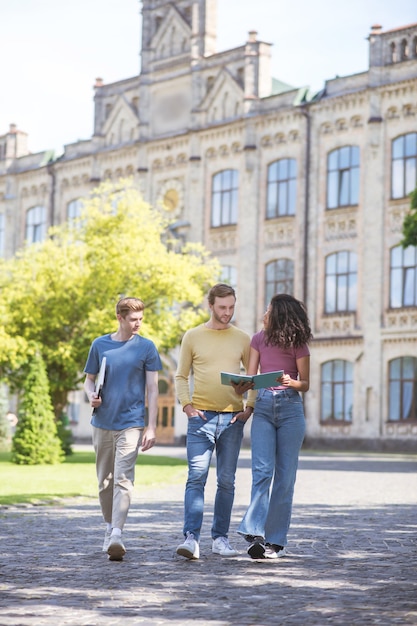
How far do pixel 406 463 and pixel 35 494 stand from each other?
15.3 m

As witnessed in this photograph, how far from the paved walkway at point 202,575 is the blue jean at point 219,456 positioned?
1.28 ft

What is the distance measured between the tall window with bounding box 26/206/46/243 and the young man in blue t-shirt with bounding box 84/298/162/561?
149 feet

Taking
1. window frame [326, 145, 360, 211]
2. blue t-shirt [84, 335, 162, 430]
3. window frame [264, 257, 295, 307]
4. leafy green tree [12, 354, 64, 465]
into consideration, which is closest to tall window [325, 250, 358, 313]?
window frame [264, 257, 295, 307]

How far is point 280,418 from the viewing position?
932 cm

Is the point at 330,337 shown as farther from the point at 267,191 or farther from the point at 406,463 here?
the point at 406,463

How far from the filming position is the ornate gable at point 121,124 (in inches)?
2024

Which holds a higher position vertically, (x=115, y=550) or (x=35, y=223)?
(x=35, y=223)

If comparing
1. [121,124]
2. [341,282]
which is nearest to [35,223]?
[121,124]

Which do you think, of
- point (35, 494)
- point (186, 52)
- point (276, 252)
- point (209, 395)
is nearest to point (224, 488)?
point (209, 395)

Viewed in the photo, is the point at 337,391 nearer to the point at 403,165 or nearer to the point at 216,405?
the point at 403,165

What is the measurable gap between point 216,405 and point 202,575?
165 centimetres

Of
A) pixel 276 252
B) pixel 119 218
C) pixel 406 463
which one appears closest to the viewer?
pixel 406 463

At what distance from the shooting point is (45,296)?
102ft

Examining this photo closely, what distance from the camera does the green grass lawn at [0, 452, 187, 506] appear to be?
54.8ft
